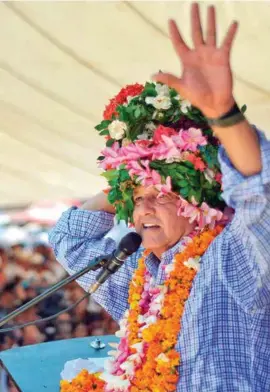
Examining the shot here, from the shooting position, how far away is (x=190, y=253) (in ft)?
9.00

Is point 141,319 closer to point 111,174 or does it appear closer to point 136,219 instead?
point 136,219

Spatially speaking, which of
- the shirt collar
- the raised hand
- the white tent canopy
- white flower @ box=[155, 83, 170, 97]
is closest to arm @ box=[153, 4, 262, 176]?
the raised hand

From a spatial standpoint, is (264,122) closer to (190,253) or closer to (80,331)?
(80,331)

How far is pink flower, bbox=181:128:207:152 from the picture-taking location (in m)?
2.81

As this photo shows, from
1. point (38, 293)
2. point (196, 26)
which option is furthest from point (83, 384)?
point (38, 293)

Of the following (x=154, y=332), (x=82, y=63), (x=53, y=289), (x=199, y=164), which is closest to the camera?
(x=53, y=289)

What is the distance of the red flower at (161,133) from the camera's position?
2.85 metres

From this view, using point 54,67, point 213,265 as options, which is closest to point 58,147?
point 54,67

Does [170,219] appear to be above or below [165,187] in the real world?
below

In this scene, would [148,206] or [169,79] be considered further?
[148,206]

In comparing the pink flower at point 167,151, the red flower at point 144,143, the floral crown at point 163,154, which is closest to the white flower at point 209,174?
the floral crown at point 163,154

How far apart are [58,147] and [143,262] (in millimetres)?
5268

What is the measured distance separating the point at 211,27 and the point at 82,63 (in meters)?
4.38

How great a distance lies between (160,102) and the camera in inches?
115
